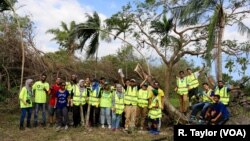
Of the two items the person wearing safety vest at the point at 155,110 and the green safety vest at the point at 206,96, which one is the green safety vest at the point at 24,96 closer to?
the person wearing safety vest at the point at 155,110

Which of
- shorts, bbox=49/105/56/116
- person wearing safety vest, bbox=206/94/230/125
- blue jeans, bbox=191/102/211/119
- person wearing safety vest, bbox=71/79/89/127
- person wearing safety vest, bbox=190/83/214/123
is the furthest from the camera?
shorts, bbox=49/105/56/116

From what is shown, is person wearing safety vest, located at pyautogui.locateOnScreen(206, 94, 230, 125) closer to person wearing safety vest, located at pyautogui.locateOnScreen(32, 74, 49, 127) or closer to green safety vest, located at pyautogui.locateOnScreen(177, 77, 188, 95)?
green safety vest, located at pyautogui.locateOnScreen(177, 77, 188, 95)

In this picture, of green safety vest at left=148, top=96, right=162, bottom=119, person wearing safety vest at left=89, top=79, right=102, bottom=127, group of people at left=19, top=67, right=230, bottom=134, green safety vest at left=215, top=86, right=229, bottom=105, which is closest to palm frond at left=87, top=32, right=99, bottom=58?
group of people at left=19, top=67, right=230, bottom=134

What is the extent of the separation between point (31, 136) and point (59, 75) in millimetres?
7535

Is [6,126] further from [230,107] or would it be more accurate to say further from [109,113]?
[230,107]

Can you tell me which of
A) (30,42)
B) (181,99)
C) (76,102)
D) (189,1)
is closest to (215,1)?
(189,1)

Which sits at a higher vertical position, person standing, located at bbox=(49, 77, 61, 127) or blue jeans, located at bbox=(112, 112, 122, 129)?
person standing, located at bbox=(49, 77, 61, 127)

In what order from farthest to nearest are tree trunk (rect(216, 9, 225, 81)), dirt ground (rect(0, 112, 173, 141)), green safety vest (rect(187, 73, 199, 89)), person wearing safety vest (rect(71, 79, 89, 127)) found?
1. tree trunk (rect(216, 9, 225, 81))
2. green safety vest (rect(187, 73, 199, 89))
3. person wearing safety vest (rect(71, 79, 89, 127))
4. dirt ground (rect(0, 112, 173, 141))

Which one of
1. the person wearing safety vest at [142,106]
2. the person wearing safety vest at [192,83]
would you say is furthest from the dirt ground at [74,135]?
the person wearing safety vest at [192,83]

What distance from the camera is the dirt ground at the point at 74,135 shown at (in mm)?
12184

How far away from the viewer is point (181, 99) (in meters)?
14.7

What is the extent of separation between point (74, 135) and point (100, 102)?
157 centimetres

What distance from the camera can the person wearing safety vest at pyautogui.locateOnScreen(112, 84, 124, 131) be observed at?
13375 millimetres

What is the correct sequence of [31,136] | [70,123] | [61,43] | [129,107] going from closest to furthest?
[31,136]
[129,107]
[70,123]
[61,43]
